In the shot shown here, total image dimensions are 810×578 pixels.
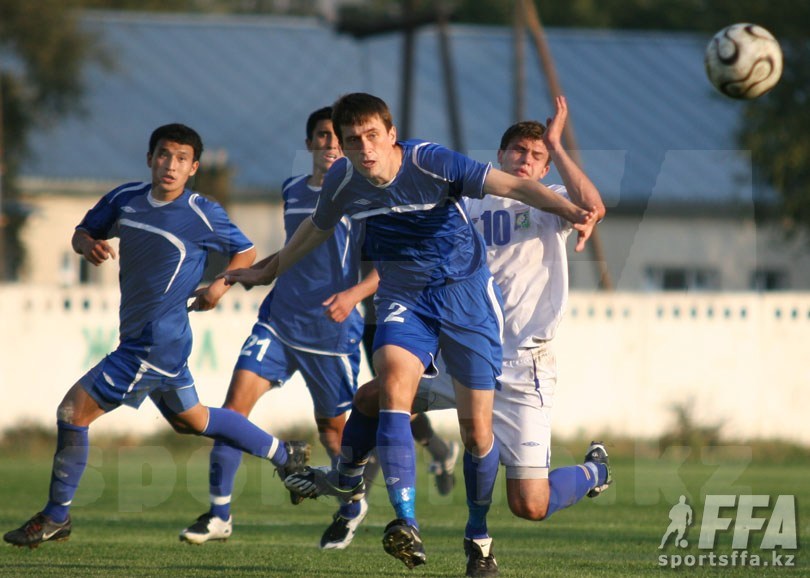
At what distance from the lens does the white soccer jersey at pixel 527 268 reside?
7141mm

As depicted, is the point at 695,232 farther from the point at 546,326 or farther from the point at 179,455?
the point at 546,326

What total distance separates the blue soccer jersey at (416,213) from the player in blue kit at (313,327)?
5.47 feet

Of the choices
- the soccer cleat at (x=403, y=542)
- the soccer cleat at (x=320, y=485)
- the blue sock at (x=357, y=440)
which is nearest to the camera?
the soccer cleat at (x=403, y=542)

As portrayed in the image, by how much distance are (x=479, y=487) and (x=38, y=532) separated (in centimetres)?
233

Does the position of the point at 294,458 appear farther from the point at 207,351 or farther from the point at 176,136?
the point at 207,351

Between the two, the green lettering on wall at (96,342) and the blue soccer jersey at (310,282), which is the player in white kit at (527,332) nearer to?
the blue soccer jersey at (310,282)

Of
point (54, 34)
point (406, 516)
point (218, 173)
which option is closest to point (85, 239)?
point (406, 516)

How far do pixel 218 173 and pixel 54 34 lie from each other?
7227mm

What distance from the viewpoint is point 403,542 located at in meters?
5.71

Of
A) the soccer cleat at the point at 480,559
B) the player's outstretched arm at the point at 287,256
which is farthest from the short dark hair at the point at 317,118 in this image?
the soccer cleat at the point at 480,559

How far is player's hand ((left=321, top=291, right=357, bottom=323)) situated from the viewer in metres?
6.71

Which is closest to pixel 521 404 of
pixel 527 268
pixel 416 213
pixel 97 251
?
pixel 527 268

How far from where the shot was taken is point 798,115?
25.8 meters

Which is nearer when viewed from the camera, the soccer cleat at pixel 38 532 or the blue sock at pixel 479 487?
the blue sock at pixel 479 487
